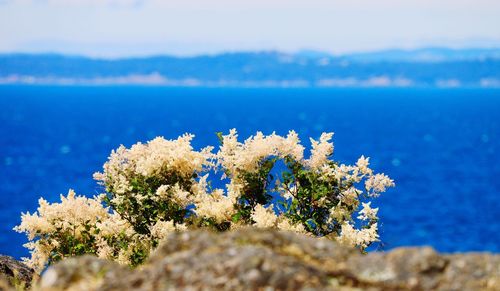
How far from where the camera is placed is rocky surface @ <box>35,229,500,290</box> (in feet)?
18.9

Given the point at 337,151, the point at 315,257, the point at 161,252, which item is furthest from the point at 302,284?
the point at 337,151

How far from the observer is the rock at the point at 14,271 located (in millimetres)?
9997

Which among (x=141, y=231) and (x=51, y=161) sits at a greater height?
(x=51, y=161)

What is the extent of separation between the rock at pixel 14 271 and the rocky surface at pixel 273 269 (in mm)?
4122

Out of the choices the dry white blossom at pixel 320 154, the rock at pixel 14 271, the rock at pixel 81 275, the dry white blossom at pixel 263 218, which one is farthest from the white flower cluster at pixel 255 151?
the rock at pixel 81 275

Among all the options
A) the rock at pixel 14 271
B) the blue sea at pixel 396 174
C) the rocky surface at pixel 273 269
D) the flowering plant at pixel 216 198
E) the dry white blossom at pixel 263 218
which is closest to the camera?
the rocky surface at pixel 273 269

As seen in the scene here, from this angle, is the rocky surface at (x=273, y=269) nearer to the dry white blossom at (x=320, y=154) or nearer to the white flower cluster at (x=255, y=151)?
the white flower cluster at (x=255, y=151)

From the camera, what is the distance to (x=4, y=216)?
82500 mm

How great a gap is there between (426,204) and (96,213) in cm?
9009

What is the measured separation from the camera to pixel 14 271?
1015 cm

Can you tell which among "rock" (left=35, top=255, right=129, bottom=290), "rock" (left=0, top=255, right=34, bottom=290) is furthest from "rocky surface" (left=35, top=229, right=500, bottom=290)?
"rock" (left=0, top=255, right=34, bottom=290)

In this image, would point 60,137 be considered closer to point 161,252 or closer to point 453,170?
point 453,170

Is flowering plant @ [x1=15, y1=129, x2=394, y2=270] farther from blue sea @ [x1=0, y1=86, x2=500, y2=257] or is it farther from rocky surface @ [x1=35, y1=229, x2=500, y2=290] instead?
blue sea @ [x1=0, y1=86, x2=500, y2=257]

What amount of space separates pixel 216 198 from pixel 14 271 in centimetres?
324
